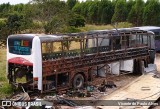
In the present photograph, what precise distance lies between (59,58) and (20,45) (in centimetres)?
173

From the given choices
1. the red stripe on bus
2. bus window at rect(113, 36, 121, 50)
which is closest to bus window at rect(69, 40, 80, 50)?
the red stripe on bus

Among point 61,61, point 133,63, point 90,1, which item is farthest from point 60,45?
point 90,1

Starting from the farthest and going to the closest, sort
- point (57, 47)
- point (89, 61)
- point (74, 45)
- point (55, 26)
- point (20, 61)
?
1. point (55, 26)
2. point (89, 61)
3. point (74, 45)
4. point (57, 47)
5. point (20, 61)

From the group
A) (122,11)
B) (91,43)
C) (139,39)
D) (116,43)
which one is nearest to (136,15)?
(122,11)

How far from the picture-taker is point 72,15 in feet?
124

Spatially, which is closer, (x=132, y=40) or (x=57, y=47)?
(x=57, y=47)

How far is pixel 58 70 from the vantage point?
13.3m

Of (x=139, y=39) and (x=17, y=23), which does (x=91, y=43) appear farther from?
(x=17, y=23)

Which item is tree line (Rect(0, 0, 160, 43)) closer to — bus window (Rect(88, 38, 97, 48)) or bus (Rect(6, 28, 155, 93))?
bus (Rect(6, 28, 155, 93))

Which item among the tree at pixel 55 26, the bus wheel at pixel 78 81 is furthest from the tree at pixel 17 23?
the bus wheel at pixel 78 81

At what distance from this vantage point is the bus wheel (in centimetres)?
1419

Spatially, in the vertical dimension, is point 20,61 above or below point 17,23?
below

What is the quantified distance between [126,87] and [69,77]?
8.70 feet

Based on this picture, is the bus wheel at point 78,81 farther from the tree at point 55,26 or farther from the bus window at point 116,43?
the tree at point 55,26
